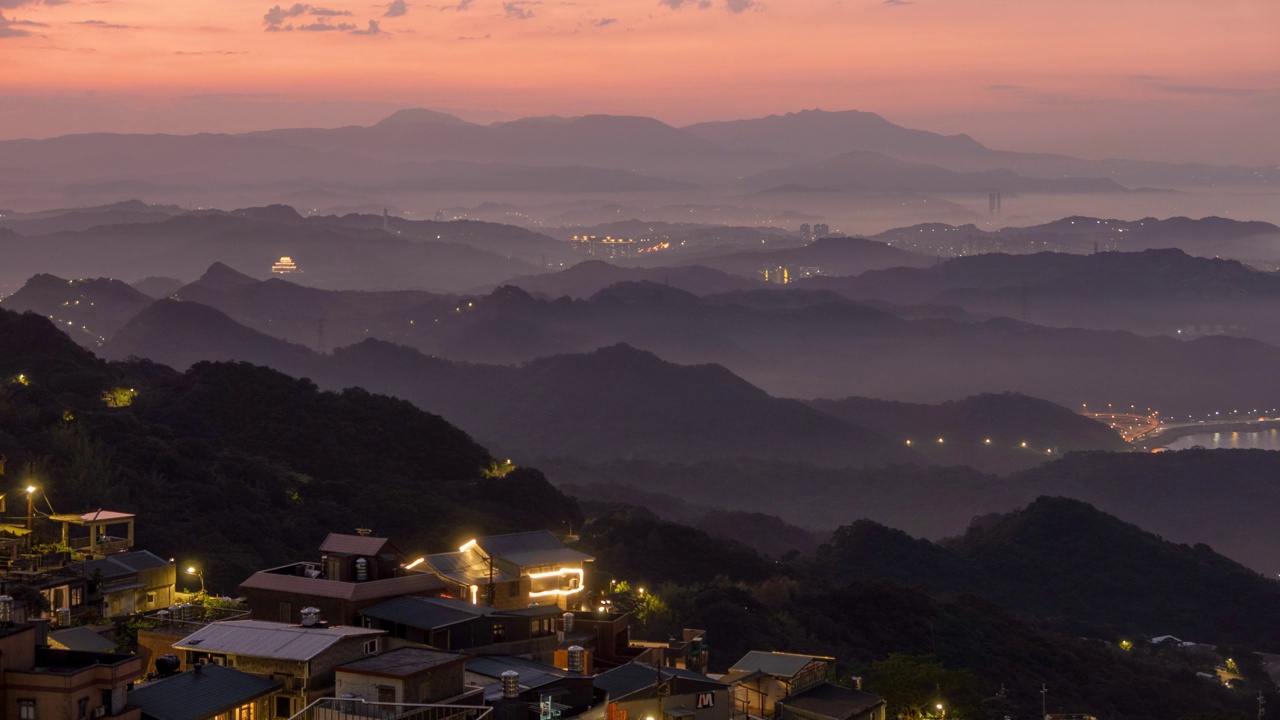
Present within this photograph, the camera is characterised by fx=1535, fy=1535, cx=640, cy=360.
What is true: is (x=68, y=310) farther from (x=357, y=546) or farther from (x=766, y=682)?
(x=766, y=682)

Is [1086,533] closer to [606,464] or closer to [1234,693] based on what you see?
[1234,693]

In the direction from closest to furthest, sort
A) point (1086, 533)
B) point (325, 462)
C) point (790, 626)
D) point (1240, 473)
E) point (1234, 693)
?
point (790, 626)
point (1234, 693)
point (325, 462)
point (1086, 533)
point (1240, 473)

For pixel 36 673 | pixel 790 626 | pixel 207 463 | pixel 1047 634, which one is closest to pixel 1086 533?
pixel 1047 634

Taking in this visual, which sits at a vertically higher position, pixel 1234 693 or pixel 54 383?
pixel 54 383

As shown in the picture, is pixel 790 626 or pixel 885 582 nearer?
pixel 790 626

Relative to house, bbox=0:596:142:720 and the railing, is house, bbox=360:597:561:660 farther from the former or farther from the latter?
house, bbox=0:596:142:720

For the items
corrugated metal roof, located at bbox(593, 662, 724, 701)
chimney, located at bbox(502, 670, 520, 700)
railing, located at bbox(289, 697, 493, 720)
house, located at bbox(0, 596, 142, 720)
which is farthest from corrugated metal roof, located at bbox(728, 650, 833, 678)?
house, located at bbox(0, 596, 142, 720)

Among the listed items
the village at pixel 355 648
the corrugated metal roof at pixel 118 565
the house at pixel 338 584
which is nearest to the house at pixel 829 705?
the village at pixel 355 648
